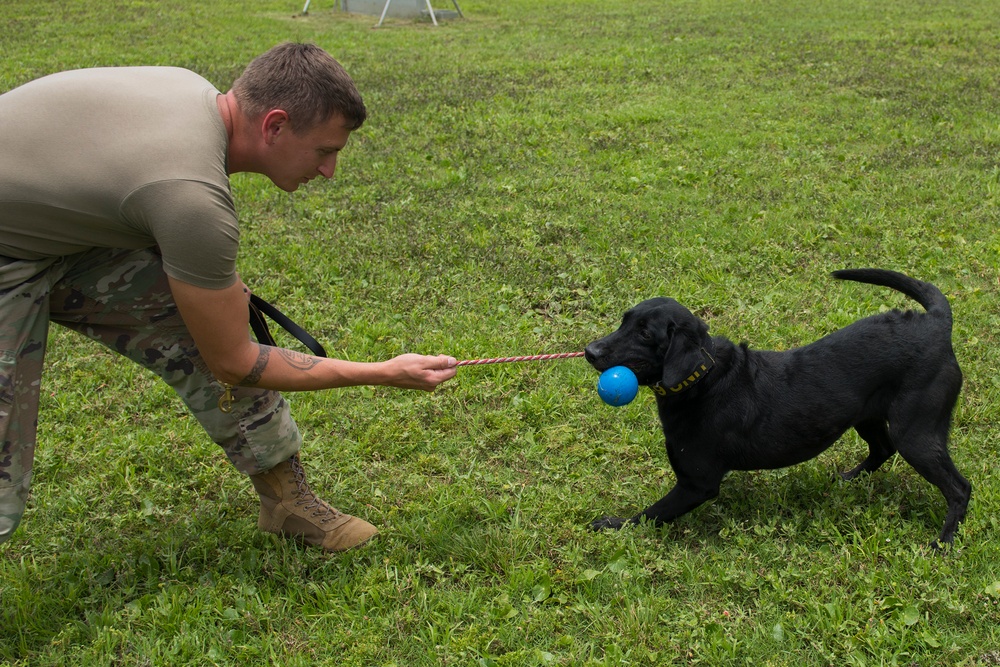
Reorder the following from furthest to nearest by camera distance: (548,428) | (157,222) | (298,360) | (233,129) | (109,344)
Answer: (548,428)
(109,344)
(298,360)
(233,129)
(157,222)

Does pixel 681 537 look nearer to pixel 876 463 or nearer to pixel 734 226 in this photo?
pixel 876 463

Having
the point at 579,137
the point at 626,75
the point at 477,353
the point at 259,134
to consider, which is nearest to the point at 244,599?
the point at 259,134

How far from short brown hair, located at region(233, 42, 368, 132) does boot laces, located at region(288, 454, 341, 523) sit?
145cm

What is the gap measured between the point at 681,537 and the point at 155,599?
210 cm

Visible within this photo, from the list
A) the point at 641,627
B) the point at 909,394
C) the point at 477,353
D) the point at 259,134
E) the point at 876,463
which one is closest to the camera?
the point at 259,134

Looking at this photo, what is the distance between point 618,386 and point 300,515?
1383 mm

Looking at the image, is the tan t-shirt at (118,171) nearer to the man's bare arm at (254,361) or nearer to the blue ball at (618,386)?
the man's bare arm at (254,361)

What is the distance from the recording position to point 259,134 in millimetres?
2822

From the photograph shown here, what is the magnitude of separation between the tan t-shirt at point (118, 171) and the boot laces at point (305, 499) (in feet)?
3.71

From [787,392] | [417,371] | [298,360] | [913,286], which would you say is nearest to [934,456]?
[787,392]

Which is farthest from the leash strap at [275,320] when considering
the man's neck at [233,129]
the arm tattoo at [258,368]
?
the man's neck at [233,129]

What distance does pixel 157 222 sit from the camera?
8.40 feet

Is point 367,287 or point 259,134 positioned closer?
point 259,134

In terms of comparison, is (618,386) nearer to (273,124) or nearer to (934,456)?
(934,456)
